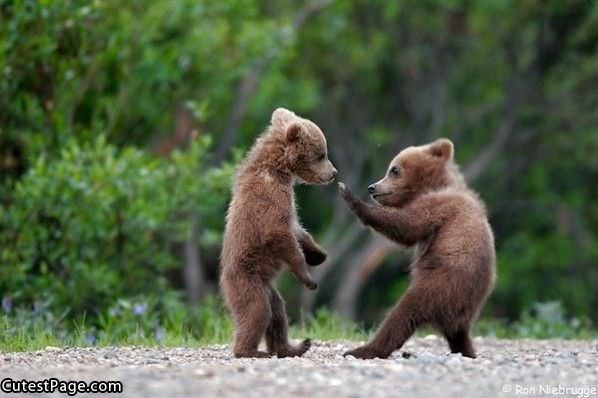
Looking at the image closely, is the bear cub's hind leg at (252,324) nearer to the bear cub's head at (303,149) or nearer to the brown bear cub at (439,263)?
the brown bear cub at (439,263)

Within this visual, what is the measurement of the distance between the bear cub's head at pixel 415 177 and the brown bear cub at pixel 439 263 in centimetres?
46

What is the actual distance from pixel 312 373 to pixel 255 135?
19.2 m

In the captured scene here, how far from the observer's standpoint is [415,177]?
999cm

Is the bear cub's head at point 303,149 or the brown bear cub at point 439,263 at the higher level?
the bear cub's head at point 303,149

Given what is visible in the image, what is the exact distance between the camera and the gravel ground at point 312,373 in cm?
641

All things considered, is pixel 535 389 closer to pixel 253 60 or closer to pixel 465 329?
pixel 465 329

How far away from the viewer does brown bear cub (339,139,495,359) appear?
835 cm

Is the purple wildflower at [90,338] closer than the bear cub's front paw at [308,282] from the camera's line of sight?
No

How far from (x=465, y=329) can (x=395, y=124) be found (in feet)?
63.1

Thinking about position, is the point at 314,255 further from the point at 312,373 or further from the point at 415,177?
the point at 312,373

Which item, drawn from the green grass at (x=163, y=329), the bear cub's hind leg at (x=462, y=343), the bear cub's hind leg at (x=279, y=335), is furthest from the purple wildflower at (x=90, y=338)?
the bear cub's hind leg at (x=462, y=343)

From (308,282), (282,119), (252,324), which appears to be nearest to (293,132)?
(282,119)

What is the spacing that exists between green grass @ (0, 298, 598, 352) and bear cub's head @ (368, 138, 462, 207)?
131 centimetres

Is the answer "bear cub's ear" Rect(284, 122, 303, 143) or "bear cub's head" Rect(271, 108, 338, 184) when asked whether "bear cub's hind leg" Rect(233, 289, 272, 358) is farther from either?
"bear cub's ear" Rect(284, 122, 303, 143)
